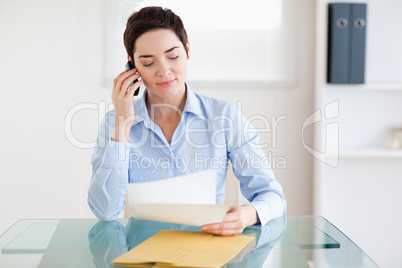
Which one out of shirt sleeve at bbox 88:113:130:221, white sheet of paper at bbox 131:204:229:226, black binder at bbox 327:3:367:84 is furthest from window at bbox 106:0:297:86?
white sheet of paper at bbox 131:204:229:226

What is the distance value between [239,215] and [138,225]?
0.31m

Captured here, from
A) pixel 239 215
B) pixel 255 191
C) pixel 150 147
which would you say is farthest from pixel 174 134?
pixel 239 215

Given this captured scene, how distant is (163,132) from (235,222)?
63 centimetres

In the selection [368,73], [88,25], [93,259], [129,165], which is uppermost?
[88,25]

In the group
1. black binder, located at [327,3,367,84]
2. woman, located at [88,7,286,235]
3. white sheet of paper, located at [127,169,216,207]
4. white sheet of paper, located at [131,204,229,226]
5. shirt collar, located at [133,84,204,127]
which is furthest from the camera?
black binder, located at [327,3,367,84]

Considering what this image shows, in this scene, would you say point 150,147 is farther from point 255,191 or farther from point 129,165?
point 255,191

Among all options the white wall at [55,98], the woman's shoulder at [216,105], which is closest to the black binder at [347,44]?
the white wall at [55,98]

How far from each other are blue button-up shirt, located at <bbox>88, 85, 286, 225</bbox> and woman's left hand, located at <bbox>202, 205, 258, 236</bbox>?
0.27m

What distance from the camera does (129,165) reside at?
1864mm

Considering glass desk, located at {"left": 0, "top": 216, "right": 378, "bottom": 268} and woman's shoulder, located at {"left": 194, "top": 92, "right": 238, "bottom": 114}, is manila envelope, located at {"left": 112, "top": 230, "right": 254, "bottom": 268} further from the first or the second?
woman's shoulder, located at {"left": 194, "top": 92, "right": 238, "bottom": 114}

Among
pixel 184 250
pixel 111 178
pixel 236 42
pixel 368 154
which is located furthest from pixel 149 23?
pixel 368 154

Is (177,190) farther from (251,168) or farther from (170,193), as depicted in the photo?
(251,168)

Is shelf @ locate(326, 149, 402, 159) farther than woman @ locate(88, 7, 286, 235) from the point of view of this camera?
Yes

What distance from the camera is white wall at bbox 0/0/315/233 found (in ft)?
10.1
